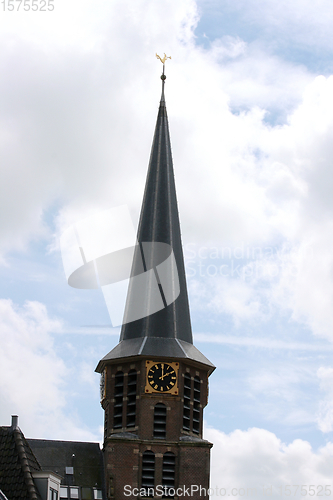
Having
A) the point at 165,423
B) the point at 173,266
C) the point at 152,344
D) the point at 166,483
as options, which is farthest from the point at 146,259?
the point at 166,483

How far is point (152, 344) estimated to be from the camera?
172ft

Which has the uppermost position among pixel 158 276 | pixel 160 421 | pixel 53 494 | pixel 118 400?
pixel 158 276

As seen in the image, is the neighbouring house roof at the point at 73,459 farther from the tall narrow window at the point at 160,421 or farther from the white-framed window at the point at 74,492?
the tall narrow window at the point at 160,421

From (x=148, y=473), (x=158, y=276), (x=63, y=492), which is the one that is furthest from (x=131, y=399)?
(x=158, y=276)

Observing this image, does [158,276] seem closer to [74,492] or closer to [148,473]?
[148,473]

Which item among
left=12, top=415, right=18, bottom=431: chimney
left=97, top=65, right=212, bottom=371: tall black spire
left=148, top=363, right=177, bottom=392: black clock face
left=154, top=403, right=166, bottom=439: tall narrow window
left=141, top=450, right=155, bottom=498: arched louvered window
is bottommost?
left=141, top=450, right=155, bottom=498: arched louvered window

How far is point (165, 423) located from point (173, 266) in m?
10.6

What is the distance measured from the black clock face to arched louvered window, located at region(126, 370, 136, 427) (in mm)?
1167

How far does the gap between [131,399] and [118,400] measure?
0.97 m

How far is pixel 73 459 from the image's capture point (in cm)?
5291

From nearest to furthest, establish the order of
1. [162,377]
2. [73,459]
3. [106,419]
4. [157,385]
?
[157,385] < [162,377] < [73,459] < [106,419]

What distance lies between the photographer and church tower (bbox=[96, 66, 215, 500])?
4969cm

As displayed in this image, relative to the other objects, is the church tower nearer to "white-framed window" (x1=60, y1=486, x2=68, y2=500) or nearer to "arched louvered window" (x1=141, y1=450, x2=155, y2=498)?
"arched louvered window" (x1=141, y1=450, x2=155, y2=498)

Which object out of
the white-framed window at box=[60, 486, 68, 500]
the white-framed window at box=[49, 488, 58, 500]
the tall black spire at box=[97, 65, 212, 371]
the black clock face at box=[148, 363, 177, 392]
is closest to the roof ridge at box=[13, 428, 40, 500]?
the white-framed window at box=[49, 488, 58, 500]
